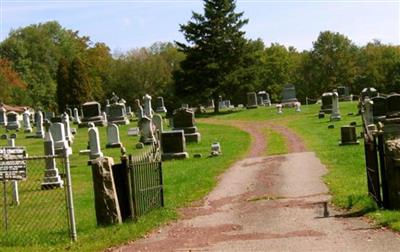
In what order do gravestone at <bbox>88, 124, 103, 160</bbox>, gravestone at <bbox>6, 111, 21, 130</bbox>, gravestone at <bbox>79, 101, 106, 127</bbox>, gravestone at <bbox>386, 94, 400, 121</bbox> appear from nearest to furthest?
gravestone at <bbox>88, 124, 103, 160</bbox>
gravestone at <bbox>386, 94, 400, 121</bbox>
gravestone at <bbox>79, 101, 106, 127</bbox>
gravestone at <bbox>6, 111, 21, 130</bbox>

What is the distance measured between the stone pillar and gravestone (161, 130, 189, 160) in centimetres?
1303

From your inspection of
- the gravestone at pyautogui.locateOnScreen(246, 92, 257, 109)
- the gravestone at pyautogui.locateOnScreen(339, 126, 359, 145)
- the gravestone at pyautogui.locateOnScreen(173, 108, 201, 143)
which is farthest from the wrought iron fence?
the gravestone at pyautogui.locateOnScreen(246, 92, 257, 109)

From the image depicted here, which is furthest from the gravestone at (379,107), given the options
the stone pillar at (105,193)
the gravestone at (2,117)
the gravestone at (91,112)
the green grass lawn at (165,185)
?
the gravestone at (2,117)

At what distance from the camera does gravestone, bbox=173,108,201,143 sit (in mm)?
31314

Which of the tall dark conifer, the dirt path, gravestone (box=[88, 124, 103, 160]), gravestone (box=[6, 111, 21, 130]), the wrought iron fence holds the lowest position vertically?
the dirt path

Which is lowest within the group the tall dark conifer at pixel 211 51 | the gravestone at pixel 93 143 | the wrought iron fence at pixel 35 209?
the wrought iron fence at pixel 35 209

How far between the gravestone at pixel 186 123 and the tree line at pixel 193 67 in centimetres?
2115

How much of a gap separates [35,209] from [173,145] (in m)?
10.4

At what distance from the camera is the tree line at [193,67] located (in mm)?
54406

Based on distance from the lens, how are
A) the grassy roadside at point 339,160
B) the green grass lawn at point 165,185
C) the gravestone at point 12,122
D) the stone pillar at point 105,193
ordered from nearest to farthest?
the green grass lawn at point 165,185, the stone pillar at point 105,193, the grassy roadside at point 339,160, the gravestone at point 12,122

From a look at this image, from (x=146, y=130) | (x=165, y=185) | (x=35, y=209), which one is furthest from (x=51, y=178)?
(x=146, y=130)

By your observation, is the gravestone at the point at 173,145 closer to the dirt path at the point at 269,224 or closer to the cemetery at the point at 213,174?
the cemetery at the point at 213,174

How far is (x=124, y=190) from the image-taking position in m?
12.0

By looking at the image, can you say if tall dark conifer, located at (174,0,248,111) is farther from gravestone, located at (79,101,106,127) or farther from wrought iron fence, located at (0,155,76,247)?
wrought iron fence, located at (0,155,76,247)
